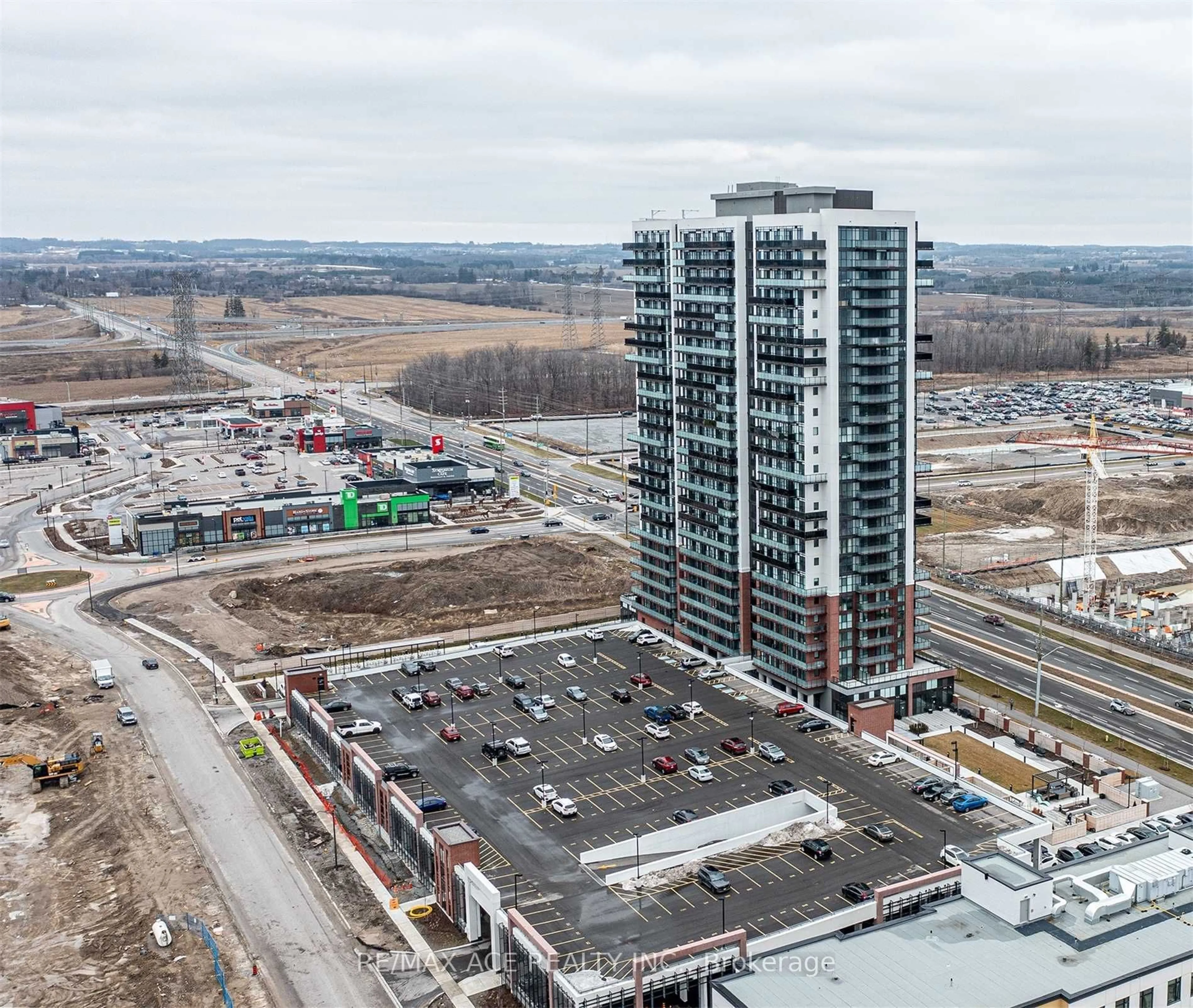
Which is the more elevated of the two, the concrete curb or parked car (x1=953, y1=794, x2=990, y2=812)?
parked car (x1=953, y1=794, x2=990, y2=812)

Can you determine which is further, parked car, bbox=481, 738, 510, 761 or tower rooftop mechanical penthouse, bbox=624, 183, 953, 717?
tower rooftop mechanical penthouse, bbox=624, 183, 953, 717

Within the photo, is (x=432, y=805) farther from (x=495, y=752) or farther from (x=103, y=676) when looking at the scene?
Answer: (x=103, y=676)

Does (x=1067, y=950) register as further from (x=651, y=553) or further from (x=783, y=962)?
(x=651, y=553)

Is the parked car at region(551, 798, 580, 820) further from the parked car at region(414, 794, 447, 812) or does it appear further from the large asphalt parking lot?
the parked car at region(414, 794, 447, 812)

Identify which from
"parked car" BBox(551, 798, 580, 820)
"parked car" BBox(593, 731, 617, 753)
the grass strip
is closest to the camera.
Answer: "parked car" BBox(551, 798, 580, 820)

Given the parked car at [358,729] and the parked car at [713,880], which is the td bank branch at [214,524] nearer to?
the parked car at [358,729]

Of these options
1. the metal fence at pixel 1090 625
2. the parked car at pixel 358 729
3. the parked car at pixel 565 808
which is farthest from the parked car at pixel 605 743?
the metal fence at pixel 1090 625

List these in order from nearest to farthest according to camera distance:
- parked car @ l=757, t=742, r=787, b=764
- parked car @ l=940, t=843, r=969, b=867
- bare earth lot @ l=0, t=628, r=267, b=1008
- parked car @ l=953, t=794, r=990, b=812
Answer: bare earth lot @ l=0, t=628, r=267, b=1008 → parked car @ l=940, t=843, r=969, b=867 → parked car @ l=953, t=794, r=990, b=812 → parked car @ l=757, t=742, r=787, b=764

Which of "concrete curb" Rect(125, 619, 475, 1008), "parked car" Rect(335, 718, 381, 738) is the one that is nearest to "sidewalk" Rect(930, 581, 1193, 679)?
"parked car" Rect(335, 718, 381, 738)

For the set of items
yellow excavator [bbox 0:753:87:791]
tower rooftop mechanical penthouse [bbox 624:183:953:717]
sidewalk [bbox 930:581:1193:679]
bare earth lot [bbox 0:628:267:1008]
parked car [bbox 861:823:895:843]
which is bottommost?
bare earth lot [bbox 0:628:267:1008]
